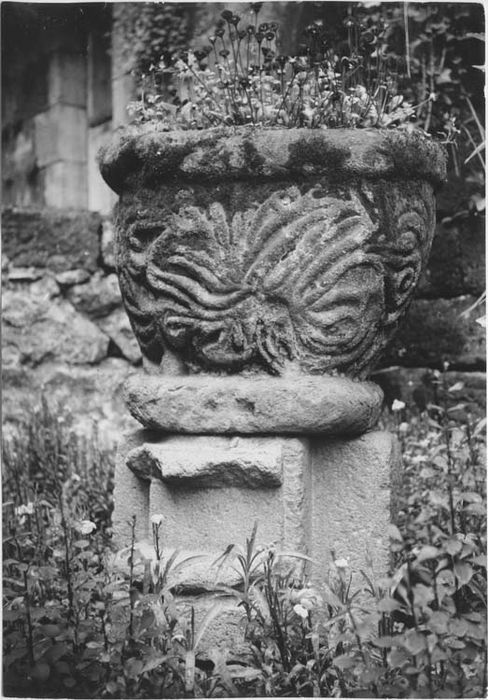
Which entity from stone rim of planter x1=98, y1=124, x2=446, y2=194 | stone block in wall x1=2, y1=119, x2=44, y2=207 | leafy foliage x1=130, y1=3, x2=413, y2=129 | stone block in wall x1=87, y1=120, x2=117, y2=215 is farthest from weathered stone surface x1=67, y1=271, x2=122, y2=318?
stone rim of planter x1=98, y1=124, x2=446, y2=194

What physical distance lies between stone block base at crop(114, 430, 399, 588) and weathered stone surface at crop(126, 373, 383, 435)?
51mm

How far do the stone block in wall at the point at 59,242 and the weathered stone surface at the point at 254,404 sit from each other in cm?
261

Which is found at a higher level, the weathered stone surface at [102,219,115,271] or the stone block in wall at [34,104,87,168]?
the stone block in wall at [34,104,87,168]

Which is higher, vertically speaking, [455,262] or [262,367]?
[455,262]

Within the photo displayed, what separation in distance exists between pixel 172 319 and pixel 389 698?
1.18m

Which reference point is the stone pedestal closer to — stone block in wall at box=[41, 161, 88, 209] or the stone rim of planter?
the stone rim of planter

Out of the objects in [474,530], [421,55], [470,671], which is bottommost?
[470,671]

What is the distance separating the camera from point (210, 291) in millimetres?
2445

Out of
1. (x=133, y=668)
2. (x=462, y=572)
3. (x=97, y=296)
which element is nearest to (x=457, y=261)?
(x=97, y=296)

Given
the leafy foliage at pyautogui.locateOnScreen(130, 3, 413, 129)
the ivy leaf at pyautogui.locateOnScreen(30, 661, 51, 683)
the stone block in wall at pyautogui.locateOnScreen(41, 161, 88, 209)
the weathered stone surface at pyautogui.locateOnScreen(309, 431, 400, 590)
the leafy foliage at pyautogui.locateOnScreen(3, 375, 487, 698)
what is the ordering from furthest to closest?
the stone block in wall at pyautogui.locateOnScreen(41, 161, 88, 209) < the leafy foliage at pyautogui.locateOnScreen(130, 3, 413, 129) < the weathered stone surface at pyautogui.locateOnScreen(309, 431, 400, 590) < the ivy leaf at pyautogui.locateOnScreen(30, 661, 51, 683) < the leafy foliage at pyautogui.locateOnScreen(3, 375, 487, 698)

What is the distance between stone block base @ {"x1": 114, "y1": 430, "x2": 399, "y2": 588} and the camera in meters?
2.38

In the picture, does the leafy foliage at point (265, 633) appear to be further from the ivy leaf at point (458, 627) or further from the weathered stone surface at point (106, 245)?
the weathered stone surface at point (106, 245)

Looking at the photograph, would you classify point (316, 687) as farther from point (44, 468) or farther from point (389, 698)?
point (44, 468)

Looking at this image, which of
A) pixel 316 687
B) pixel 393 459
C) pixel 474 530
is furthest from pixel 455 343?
pixel 316 687
